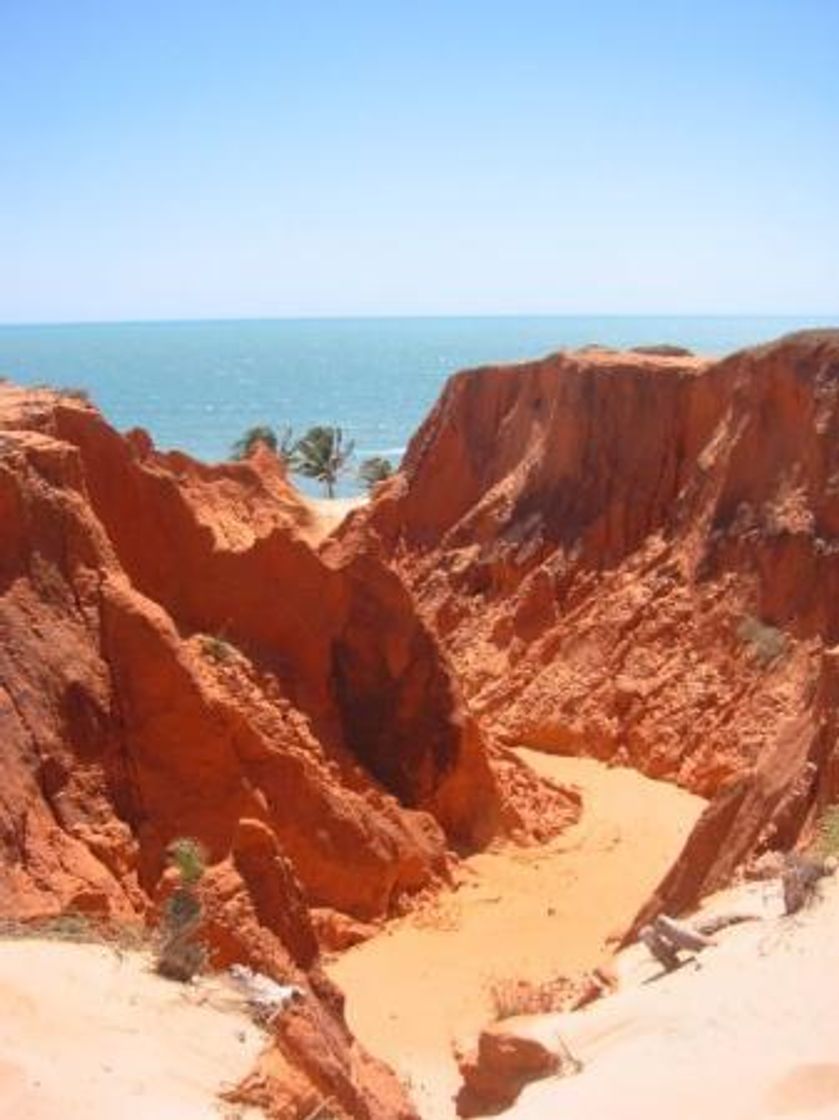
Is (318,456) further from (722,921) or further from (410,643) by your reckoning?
(722,921)

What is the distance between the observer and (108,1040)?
8.30m

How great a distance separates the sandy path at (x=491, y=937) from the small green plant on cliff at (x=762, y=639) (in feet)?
13.1

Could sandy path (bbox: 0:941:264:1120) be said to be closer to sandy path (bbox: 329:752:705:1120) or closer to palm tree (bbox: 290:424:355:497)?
sandy path (bbox: 329:752:705:1120)

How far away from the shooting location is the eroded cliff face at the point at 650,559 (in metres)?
26.3

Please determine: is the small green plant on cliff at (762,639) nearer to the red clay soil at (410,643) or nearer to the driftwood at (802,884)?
the red clay soil at (410,643)

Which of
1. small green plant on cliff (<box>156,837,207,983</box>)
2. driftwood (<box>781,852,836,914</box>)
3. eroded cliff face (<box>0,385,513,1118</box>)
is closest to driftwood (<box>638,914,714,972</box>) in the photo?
driftwood (<box>781,852,836,914</box>)

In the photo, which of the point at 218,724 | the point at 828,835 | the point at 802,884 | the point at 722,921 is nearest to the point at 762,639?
the point at 218,724

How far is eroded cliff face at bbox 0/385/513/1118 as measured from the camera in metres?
12.3

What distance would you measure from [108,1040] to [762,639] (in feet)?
64.6

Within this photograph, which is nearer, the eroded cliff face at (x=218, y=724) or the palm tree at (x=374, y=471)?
the eroded cliff face at (x=218, y=724)

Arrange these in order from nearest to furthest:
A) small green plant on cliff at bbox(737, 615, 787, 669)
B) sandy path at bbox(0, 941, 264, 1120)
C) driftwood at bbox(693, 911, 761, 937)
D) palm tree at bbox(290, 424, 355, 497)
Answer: sandy path at bbox(0, 941, 264, 1120) < driftwood at bbox(693, 911, 761, 937) < small green plant on cliff at bbox(737, 615, 787, 669) < palm tree at bbox(290, 424, 355, 497)

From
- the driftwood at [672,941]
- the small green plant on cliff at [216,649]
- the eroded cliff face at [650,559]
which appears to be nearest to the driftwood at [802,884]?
the driftwood at [672,941]

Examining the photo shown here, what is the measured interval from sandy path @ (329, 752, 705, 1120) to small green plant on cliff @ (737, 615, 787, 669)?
4.00 meters

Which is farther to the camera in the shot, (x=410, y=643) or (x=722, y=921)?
(x=410, y=643)
